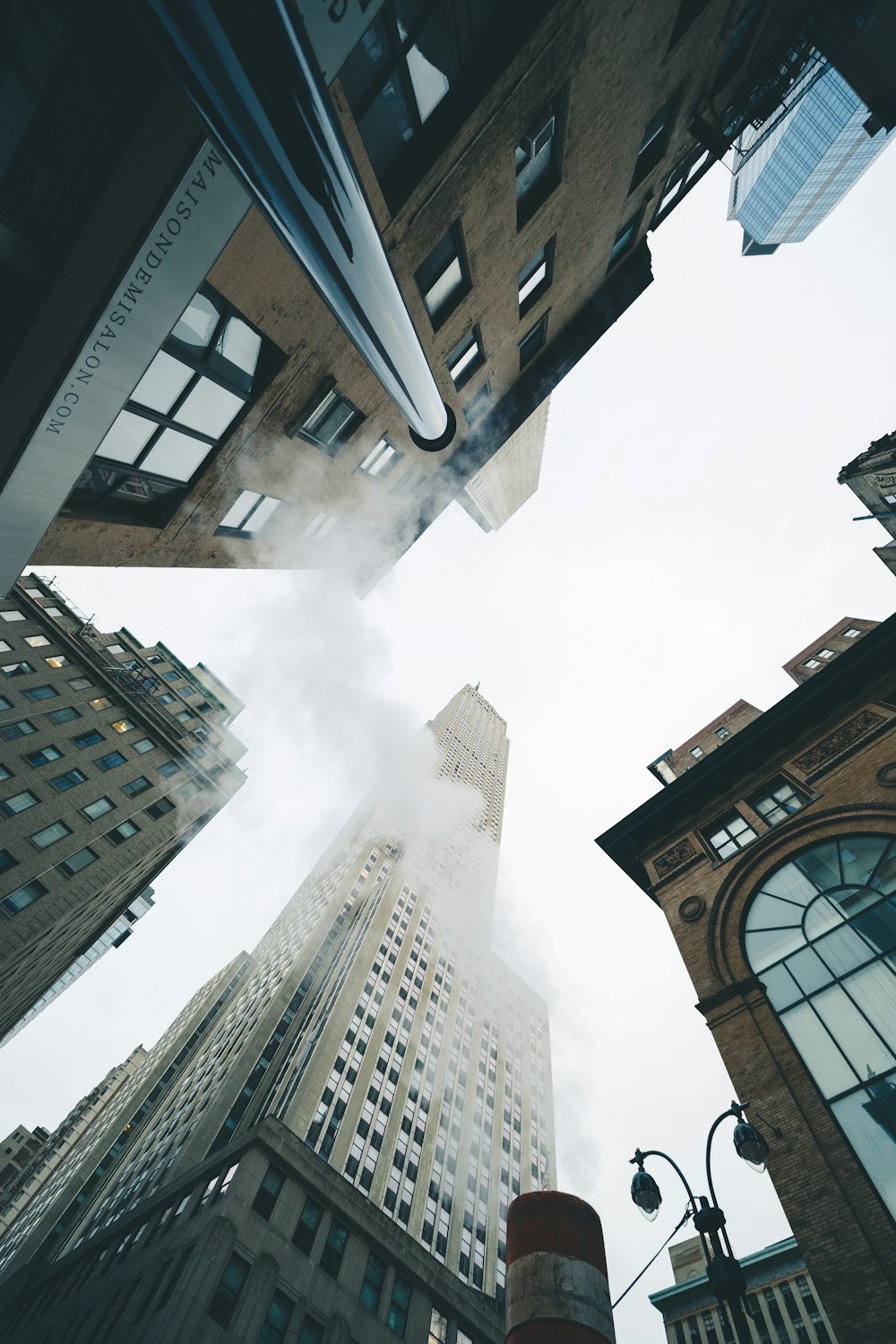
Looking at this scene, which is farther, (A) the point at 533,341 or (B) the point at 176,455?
(A) the point at 533,341

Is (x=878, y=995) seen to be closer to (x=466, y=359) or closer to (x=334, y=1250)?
(x=466, y=359)

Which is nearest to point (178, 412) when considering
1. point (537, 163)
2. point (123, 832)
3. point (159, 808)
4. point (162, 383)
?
point (162, 383)

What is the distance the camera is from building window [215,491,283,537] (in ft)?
39.7

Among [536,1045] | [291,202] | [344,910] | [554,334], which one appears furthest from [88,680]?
[536,1045]

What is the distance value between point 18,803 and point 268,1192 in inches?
940

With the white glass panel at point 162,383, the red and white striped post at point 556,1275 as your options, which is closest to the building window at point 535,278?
the white glass panel at point 162,383

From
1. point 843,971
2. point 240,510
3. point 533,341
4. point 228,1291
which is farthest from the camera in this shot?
point 228,1291

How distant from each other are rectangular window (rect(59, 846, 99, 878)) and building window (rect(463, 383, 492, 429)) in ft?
87.3

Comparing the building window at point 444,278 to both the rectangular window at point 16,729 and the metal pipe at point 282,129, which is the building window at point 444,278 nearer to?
the metal pipe at point 282,129

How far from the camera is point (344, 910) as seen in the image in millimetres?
77875

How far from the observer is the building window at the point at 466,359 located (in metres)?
13.2

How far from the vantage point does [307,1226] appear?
32.5m

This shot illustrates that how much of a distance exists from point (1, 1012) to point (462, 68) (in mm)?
48504

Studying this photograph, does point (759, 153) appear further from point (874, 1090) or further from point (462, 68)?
point (874, 1090)
